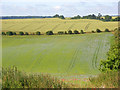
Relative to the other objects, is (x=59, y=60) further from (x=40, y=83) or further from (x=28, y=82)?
(x=40, y=83)

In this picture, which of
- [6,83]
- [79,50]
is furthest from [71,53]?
[6,83]

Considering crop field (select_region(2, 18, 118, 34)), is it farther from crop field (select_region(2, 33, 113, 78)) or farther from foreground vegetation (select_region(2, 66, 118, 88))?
foreground vegetation (select_region(2, 66, 118, 88))

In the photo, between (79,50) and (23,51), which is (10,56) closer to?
(23,51)

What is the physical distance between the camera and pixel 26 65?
21031 millimetres

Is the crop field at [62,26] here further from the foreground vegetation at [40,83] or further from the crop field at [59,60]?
the foreground vegetation at [40,83]

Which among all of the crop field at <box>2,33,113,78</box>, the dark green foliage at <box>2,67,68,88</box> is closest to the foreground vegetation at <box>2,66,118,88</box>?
the dark green foliage at <box>2,67,68,88</box>

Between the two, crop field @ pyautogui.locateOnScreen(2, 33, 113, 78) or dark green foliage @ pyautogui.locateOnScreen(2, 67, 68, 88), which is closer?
dark green foliage @ pyautogui.locateOnScreen(2, 67, 68, 88)

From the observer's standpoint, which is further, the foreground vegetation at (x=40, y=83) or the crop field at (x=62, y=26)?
the crop field at (x=62, y=26)

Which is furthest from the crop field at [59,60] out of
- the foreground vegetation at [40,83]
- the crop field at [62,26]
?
the crop field at [62,26]

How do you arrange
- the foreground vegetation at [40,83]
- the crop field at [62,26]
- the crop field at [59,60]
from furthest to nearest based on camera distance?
the crop field at [62,26]
the crop field at [59,60]
the foreground vegetation at [40,83]

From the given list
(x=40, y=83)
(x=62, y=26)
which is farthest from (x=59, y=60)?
(x=62, y=26)

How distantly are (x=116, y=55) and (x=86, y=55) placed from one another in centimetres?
1052

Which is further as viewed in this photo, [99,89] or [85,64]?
[85,64]

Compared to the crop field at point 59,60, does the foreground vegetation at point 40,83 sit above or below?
above
